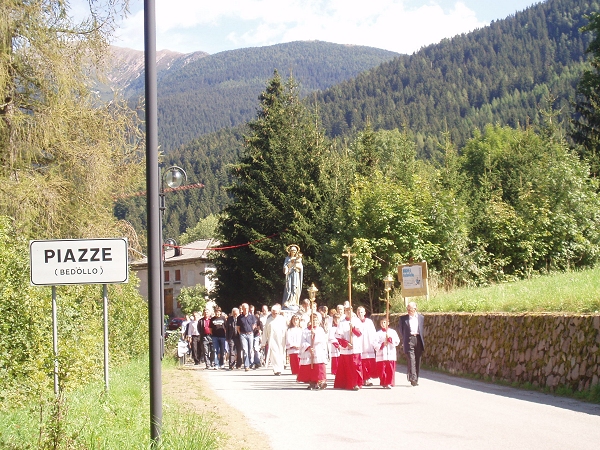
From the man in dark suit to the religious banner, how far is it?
732 cm

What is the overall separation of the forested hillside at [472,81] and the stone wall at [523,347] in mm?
110238

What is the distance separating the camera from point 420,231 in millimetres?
33312

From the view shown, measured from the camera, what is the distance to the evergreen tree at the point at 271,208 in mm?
42719

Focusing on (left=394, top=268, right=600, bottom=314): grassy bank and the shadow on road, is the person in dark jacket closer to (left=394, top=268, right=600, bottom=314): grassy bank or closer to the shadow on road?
(left=394, top=268, right=600, bottom=314): grassy bank

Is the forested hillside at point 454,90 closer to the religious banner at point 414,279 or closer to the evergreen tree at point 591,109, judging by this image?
the evergreen tree at point 591,109

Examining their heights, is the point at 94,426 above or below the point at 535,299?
below

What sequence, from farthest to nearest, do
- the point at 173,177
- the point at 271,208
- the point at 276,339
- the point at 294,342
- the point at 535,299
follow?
the point at 271,208 → the point at 276,339 → the point at 294,342 → the point at 173,177 → the point at 535,299

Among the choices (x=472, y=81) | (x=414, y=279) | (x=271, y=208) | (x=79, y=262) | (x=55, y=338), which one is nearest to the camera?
(x=55, y=338)

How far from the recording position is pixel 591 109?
50469mm

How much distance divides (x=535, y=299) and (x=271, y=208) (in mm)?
26963

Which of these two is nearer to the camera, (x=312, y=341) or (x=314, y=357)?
(x=314, y=357)

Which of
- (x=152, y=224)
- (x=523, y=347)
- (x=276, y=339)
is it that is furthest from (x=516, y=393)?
(x=276, y=339)

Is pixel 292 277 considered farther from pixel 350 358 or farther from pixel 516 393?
pixel 516 393

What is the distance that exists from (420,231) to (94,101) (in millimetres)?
17239
